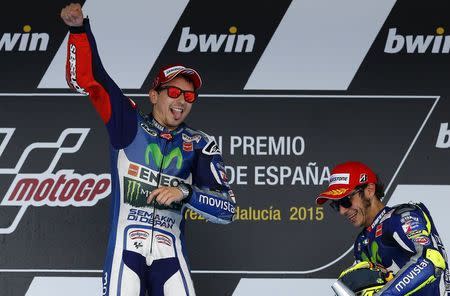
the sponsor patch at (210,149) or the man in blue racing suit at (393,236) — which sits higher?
the sponsor patch at (210,149)

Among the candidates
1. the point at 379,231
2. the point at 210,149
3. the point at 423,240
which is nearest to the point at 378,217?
the point at 379,231

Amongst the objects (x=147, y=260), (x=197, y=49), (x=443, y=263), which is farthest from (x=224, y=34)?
(x=443, y=263)

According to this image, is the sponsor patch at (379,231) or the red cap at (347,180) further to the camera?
the red cap at (347,180)

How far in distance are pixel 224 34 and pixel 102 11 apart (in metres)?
0.63

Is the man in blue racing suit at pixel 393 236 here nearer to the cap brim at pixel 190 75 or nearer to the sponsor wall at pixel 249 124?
the cap brim at pixel 190 75

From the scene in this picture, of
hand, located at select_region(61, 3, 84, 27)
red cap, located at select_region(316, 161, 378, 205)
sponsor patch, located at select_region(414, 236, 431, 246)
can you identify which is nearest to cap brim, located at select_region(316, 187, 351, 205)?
red cap, located at select_region(316, 161, 378, 205)

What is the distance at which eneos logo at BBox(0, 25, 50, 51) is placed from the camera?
19.3 ft

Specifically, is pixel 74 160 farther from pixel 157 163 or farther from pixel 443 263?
pixel 443 263

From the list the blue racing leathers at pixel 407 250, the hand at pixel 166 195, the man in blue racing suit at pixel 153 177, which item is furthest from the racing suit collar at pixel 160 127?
the blue racing leathers at pixel 407 250

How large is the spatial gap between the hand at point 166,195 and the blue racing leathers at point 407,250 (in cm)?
83

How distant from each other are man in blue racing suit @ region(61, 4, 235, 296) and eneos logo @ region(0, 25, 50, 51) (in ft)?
3.85

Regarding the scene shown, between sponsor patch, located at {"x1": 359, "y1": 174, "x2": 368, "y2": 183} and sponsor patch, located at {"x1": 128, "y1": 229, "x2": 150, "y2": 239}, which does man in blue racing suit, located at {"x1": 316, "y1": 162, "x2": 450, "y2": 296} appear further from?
sponsor patch, located at {"x1": 128, "y1": 229, "x2": 150, "y2": 239}

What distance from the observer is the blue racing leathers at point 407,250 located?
436 centimetres

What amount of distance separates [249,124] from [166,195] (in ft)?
4.64
